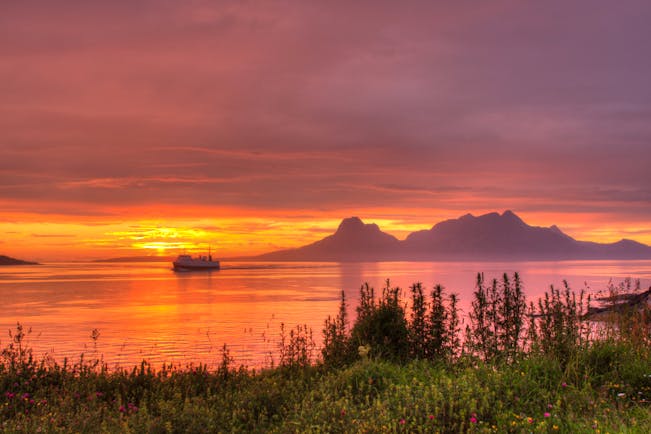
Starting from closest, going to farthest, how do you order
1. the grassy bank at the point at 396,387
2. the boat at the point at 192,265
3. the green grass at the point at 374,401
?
the green grass at the point at 374,401
the grassy bank at the point at 396,387
the boat at the point at 192,265

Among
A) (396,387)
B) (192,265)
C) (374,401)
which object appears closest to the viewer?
(374,401)

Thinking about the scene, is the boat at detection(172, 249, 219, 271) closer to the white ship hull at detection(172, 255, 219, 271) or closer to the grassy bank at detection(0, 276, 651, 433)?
the white ship hull at detection(172, 255, 219, 271)

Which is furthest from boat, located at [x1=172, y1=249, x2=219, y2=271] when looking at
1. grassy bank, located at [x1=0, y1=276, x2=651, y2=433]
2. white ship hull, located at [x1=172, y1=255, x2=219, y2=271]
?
grassy bank, located at [x1=0, y1=276, x2=651, y2=433]

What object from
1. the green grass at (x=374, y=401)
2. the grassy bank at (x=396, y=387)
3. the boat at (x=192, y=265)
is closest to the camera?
the green grass at (x=374, y=401)

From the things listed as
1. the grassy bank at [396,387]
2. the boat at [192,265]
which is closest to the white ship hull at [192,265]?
the boat at [192,265]

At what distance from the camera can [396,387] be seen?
9047mm

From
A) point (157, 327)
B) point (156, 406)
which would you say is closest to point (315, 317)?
point (157, 327)

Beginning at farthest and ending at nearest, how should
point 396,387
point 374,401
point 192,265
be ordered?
point 192,265 < point 396,387 < point 374,401

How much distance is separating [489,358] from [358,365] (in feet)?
11.4

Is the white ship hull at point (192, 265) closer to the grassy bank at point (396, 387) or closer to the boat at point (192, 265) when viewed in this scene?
the boat at point (192, 265)

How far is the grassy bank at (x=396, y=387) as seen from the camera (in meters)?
7.81

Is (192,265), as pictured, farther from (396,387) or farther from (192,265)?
(396,387)

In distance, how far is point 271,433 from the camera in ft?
25.9

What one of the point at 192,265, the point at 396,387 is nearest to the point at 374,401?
the point at 396,387
